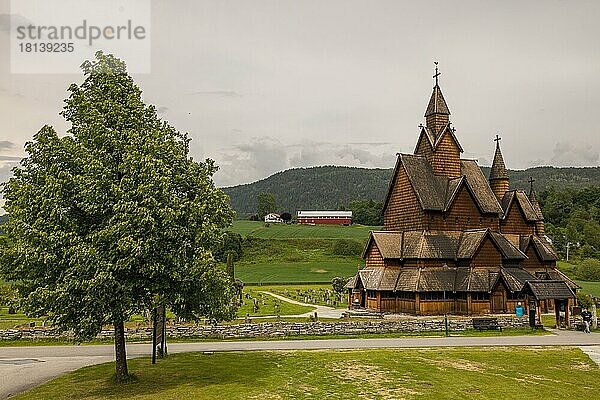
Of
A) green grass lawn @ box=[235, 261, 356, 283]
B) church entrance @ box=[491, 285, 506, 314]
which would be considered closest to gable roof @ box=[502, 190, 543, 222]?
church entrance @ box=[491, 285, 506, 314]

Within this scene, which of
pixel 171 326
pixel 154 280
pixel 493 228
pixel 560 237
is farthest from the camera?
pixel 560 237

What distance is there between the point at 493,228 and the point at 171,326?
35.3m

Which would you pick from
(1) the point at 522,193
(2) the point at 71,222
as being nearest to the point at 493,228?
(1) the point at 522,193

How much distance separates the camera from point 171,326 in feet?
122

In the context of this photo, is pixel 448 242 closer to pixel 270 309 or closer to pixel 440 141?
pixel 440 141

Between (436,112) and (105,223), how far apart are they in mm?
44765

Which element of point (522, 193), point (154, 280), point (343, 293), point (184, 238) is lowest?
point (343, 293)

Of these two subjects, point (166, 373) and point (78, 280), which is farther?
point (166, 373)

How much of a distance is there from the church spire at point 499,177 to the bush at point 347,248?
2567 inches

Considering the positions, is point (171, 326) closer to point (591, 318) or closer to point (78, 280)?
point (78, 280)

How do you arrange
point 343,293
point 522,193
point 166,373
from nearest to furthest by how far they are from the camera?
1. point 166,373
2. point 522,193
3. point 343,293

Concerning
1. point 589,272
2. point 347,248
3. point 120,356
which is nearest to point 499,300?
point 120,356

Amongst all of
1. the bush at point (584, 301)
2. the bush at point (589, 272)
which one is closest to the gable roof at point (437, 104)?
the bush at point (584, 301)

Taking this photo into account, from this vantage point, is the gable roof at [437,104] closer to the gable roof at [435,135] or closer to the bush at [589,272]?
the gable roof at [435,135]
